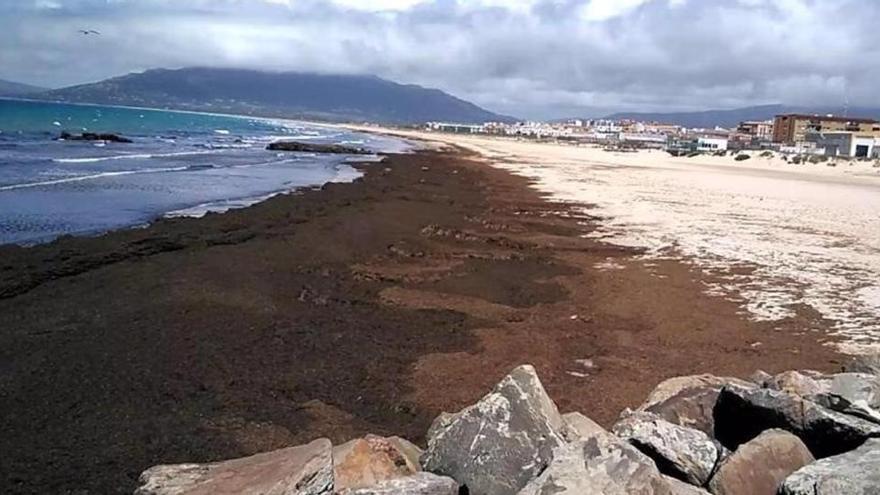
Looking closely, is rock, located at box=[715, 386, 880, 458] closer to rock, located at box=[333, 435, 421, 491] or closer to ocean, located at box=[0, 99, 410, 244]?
rock, located at box=[333, 435, 421, 491]

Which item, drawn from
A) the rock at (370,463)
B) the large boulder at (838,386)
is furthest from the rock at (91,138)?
the large boulder at (838,386)

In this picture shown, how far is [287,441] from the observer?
6207 mm

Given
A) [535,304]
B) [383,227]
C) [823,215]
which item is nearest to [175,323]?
[535,304]

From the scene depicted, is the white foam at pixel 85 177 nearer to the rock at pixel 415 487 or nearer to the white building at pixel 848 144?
the rock at pixel 415 487

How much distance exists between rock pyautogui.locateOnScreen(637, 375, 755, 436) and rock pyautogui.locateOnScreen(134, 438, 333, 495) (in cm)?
271

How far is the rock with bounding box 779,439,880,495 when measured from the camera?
3.79m

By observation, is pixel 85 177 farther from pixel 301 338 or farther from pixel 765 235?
pixel 765 235

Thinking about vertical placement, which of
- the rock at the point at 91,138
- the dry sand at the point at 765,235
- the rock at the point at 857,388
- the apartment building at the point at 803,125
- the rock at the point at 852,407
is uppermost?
the apartment building at the point at 803,125

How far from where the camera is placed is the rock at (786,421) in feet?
15.4

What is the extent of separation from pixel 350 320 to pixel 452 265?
15.1 feet

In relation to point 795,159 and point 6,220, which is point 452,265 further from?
point 795,159

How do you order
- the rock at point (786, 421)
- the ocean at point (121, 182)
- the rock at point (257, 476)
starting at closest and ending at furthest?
1. the rock at point (257, 476)
2. the rock at point (786, 421)
3. the ocean at point (121, 182)

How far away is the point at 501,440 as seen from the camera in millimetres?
4574

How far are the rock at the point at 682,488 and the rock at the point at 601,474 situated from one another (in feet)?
0.33
